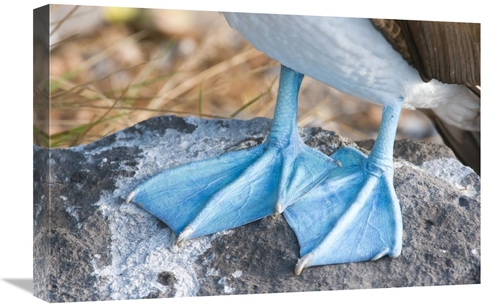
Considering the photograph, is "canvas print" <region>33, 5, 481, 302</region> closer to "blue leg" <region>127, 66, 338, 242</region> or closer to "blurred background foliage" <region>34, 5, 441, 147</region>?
"blue leg" <region>127, 66, 338, 242</region>

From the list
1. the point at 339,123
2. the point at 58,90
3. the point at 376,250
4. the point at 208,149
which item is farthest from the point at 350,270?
the point at 339,123

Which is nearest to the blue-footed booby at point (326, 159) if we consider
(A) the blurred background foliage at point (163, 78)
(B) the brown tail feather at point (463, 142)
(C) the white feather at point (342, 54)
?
(C) the white feather at point (342, 54)

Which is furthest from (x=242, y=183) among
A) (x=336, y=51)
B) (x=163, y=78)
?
(x=163, y=78)

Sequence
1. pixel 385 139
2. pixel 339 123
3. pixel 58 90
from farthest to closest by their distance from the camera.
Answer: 1. pixel 339 123
2. pixel 58 90
3. pixel 385 139

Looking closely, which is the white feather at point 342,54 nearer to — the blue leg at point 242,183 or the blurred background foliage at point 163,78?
the blue leg at point 242,183

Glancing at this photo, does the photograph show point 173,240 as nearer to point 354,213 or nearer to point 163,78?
point 354,213

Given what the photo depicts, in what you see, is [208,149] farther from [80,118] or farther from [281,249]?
[80,118]

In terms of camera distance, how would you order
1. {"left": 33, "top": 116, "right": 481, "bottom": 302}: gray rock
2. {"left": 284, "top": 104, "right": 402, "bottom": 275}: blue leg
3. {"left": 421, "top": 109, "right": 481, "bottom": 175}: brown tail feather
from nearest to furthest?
1. {"left": 33, "top": 116, "right": 481, "bottom": 302}: gray rock
2. {"left": 284, "top": 104, "right": 402, "bottom": 275}: blue leg
3. {"left": 421, "top": 109, "right": 481, "bottom": 175}: brown tail feather

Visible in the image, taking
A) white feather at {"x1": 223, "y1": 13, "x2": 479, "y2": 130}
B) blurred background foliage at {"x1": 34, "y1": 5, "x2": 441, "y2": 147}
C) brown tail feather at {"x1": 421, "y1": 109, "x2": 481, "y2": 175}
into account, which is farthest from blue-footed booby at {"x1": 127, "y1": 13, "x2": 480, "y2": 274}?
blurred background foliage at {"x1": 34, "y1": 5, "x2": 441, "y2": 147}
